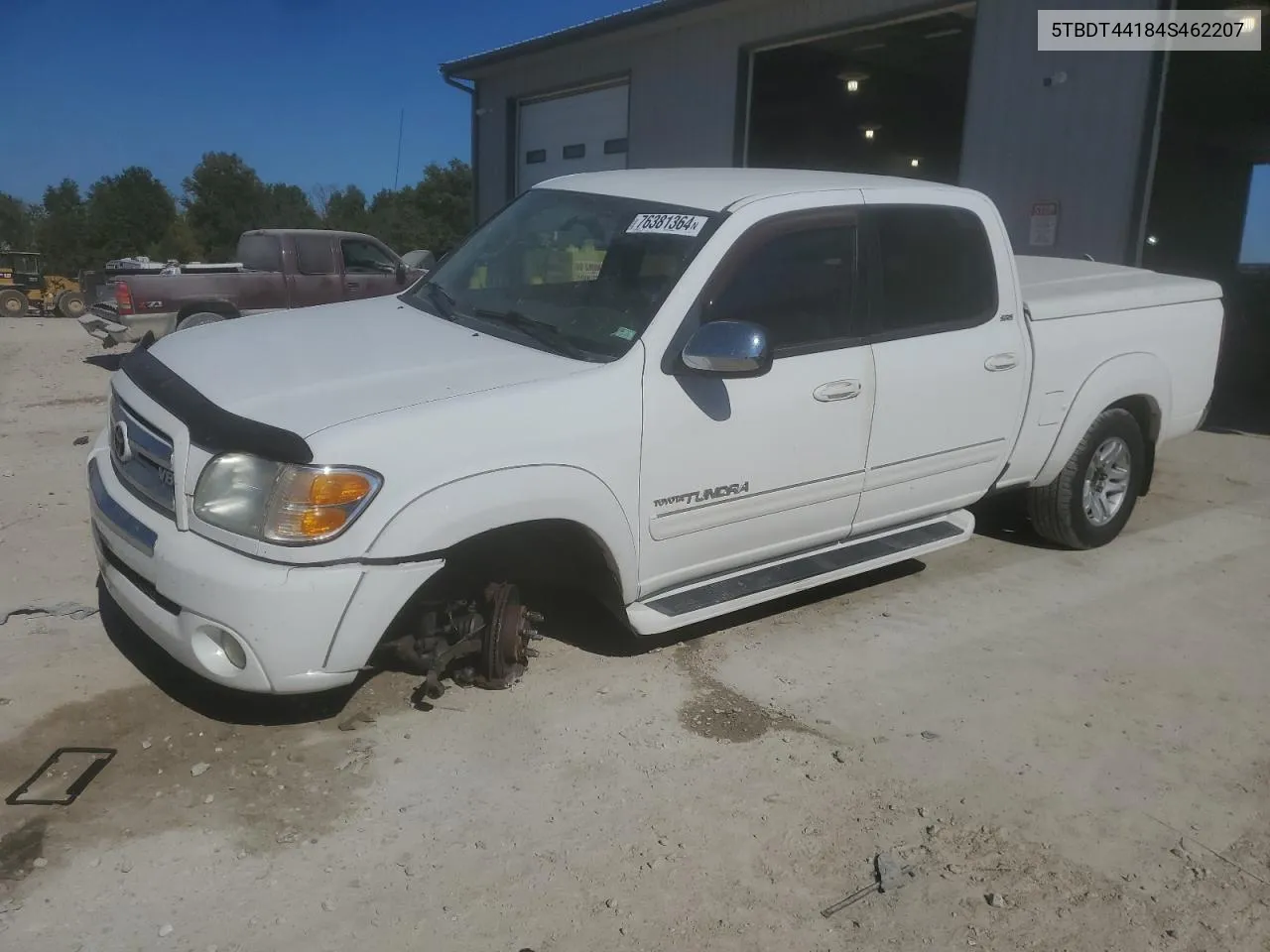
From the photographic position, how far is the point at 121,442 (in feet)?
12.5

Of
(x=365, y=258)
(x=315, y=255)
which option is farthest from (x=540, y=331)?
(x=365, y=258)

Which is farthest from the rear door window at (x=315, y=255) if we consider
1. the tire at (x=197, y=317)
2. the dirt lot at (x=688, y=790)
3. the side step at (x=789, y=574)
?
the side step at (x=789, y=574)

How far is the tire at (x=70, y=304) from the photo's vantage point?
2370 centimetres

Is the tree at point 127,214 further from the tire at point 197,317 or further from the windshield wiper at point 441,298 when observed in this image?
the windshield wiper at point 441,298

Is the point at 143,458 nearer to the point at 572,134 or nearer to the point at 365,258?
the point at 365,258

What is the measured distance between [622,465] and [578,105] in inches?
573

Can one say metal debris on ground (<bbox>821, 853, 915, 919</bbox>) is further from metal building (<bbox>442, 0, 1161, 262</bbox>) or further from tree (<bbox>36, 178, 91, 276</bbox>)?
tree (<bbox>36, 178, 91, 276</bbox>)

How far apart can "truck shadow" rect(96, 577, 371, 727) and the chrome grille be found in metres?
0.80

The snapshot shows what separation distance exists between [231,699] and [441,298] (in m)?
1.90

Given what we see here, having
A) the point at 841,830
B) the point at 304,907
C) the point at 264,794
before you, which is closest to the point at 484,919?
the point at 304,907

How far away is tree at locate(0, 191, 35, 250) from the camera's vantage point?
63.8 m

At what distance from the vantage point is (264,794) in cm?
333

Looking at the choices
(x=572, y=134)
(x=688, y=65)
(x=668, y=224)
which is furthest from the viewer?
(x=572, y=134)

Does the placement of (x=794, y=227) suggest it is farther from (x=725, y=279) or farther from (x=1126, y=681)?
(x=1126, y=681)
